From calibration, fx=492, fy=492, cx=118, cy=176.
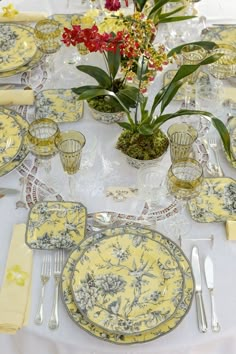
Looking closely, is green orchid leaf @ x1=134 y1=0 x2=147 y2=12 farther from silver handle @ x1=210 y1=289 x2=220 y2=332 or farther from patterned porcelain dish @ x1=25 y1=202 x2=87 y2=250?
silver handle @ x1=210 y1=289 x2=220 y2=332

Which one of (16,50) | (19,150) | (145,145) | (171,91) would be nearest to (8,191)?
(19,150)

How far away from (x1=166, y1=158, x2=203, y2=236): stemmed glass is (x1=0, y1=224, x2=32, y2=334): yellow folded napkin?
36 cm

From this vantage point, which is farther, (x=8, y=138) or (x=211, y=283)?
(x=8, y=138)

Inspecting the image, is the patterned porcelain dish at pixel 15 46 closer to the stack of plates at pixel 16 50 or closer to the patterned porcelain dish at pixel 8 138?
the stack of plates at pixel 16 50

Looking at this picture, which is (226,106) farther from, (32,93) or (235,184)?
(32,93)

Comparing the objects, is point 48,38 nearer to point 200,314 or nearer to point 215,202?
point 215,202

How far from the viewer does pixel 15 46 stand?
167 centimetres

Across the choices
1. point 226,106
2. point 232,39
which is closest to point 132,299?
point 226,106

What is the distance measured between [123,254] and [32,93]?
24.2 inches

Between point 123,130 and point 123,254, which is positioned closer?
point 123,254

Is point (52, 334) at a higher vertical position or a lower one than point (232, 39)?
lower

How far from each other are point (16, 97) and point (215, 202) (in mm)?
674

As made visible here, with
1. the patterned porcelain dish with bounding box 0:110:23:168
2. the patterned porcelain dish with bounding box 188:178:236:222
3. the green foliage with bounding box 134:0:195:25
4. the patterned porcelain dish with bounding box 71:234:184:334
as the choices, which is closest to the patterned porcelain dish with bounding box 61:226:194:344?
the patterned porcelain dish with bounding box 71:234:184:334

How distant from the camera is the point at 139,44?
1.13 m
